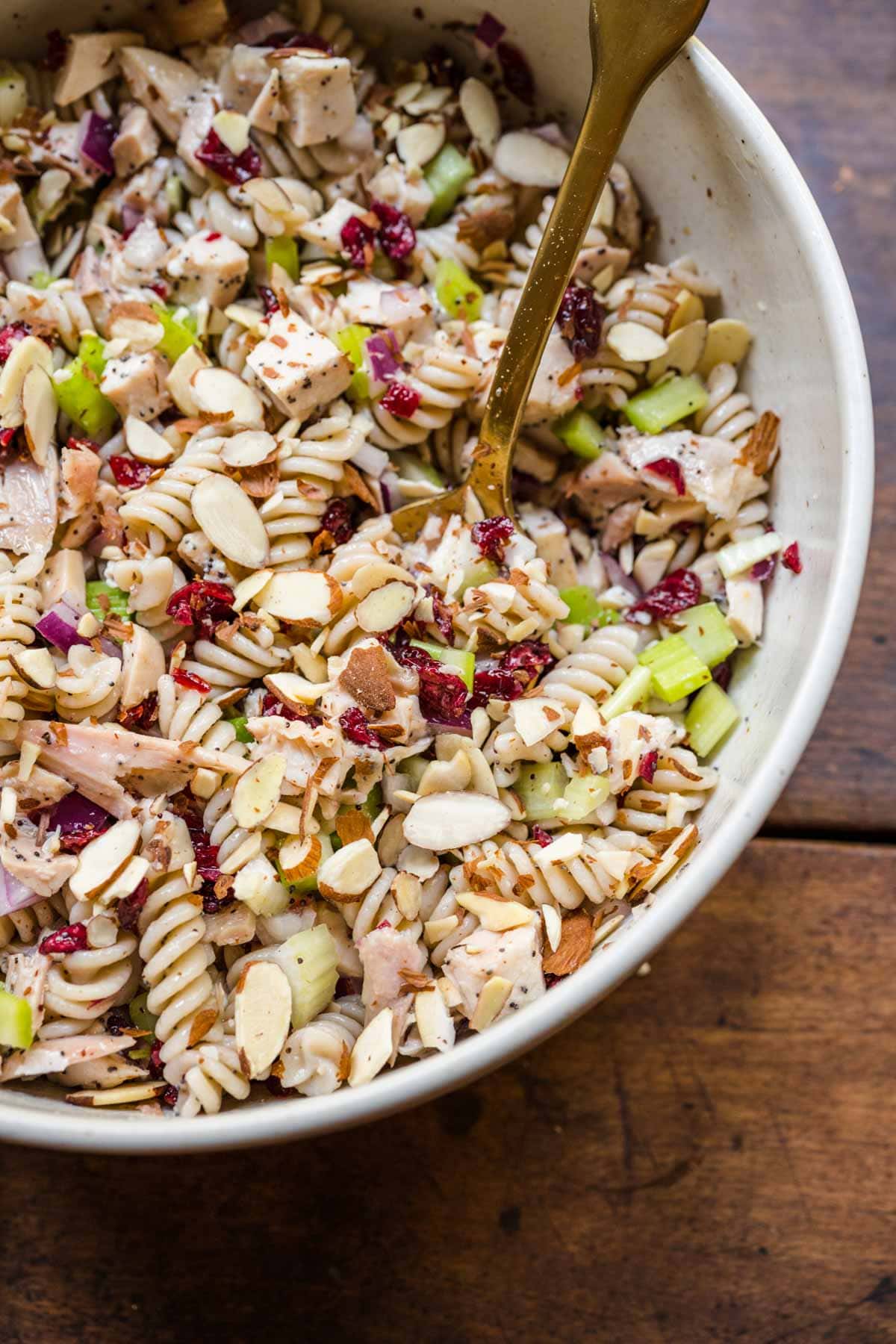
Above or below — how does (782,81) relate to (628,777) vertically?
above

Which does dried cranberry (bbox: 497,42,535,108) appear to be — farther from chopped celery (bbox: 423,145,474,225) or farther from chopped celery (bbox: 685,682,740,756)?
chopped celery (bbox: 685,682,740,756)

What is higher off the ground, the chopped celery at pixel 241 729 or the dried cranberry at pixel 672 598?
the dried cranberry at pixel 672 598

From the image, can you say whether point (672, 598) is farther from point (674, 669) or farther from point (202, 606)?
point (202, 606)

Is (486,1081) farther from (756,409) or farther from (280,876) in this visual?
(756,409)

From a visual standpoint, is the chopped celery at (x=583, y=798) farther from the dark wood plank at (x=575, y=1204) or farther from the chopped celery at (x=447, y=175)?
the chopped celery at (x=447, y=175)

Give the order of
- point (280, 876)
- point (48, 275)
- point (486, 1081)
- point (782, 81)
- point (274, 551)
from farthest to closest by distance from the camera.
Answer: point (782, 81), point (486, 1081), point (48, 275), point (274, 551), point (280, 876)

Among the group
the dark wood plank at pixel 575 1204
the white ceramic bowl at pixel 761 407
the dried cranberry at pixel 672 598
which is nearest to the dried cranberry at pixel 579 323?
the white ceramic bowl at pixel 761 407

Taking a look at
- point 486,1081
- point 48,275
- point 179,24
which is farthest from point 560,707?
point 179,24
